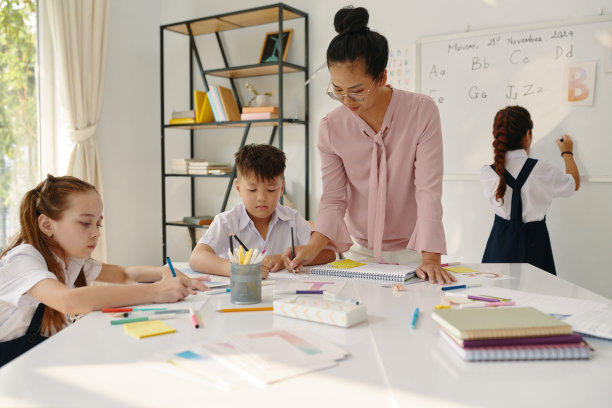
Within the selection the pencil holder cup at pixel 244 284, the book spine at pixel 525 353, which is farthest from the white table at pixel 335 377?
the pencil holder cup at pixel 244 284

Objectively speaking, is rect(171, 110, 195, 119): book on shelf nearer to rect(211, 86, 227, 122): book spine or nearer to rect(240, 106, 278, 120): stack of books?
rect(211, 86, 227, 122): book spine

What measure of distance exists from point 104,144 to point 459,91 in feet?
8.18

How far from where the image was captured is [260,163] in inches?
75.7

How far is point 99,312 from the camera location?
45.4 inches

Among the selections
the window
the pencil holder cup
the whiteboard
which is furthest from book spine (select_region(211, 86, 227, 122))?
the pencil holder cup

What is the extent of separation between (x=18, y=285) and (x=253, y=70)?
271 centimetres

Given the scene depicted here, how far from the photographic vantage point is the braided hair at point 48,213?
4.64ft

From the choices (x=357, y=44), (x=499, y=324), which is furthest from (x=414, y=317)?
(x=357, y=44)

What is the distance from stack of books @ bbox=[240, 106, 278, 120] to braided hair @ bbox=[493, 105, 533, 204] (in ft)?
4.76

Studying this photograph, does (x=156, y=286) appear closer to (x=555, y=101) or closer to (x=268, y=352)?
(x=268, y=352)

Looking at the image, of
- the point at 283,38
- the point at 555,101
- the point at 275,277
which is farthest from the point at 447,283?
the point at 283,38

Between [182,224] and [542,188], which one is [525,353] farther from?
[182,224]

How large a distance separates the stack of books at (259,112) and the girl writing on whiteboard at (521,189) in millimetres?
1433

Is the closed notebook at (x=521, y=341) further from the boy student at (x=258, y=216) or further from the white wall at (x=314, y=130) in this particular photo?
the white wall at (x=314, y=130)
